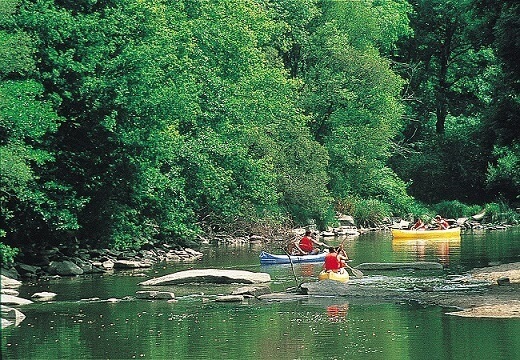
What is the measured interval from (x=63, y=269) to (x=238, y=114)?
14.5 meters

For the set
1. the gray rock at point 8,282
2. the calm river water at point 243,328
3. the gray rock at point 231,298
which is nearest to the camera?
the calm river water at point 243,328

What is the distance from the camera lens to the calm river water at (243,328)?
17.3m

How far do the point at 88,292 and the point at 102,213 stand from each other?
23.4 ft

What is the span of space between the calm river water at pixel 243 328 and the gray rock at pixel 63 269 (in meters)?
1.72

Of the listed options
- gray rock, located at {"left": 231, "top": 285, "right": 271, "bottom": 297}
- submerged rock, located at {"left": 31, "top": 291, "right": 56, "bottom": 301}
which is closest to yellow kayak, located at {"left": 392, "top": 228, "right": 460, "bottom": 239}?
gray rock, located at {"left": 231, "top": 285, "right": 271, "bottom": 297}

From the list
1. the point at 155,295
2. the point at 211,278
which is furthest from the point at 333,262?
the point at 155,295

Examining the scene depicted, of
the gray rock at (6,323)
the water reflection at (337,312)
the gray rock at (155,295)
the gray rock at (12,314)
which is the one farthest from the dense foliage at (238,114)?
the water reflection at (337,312)

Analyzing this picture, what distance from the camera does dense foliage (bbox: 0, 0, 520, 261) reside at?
30828 mm

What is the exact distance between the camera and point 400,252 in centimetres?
3828

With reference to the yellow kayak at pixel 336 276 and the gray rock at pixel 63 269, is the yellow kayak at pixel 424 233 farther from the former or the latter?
the yellow kayak at pixel 336 276

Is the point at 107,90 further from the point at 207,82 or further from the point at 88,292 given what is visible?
the point at 207,82

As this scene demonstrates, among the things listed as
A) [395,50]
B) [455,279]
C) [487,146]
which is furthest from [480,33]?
[395,50]

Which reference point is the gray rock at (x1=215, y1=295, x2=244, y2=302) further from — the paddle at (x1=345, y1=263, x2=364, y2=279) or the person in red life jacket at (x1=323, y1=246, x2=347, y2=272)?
the paddle at (x1=345, y1=263, x2=364, y2=279)

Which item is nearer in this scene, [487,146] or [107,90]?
[107,90]
